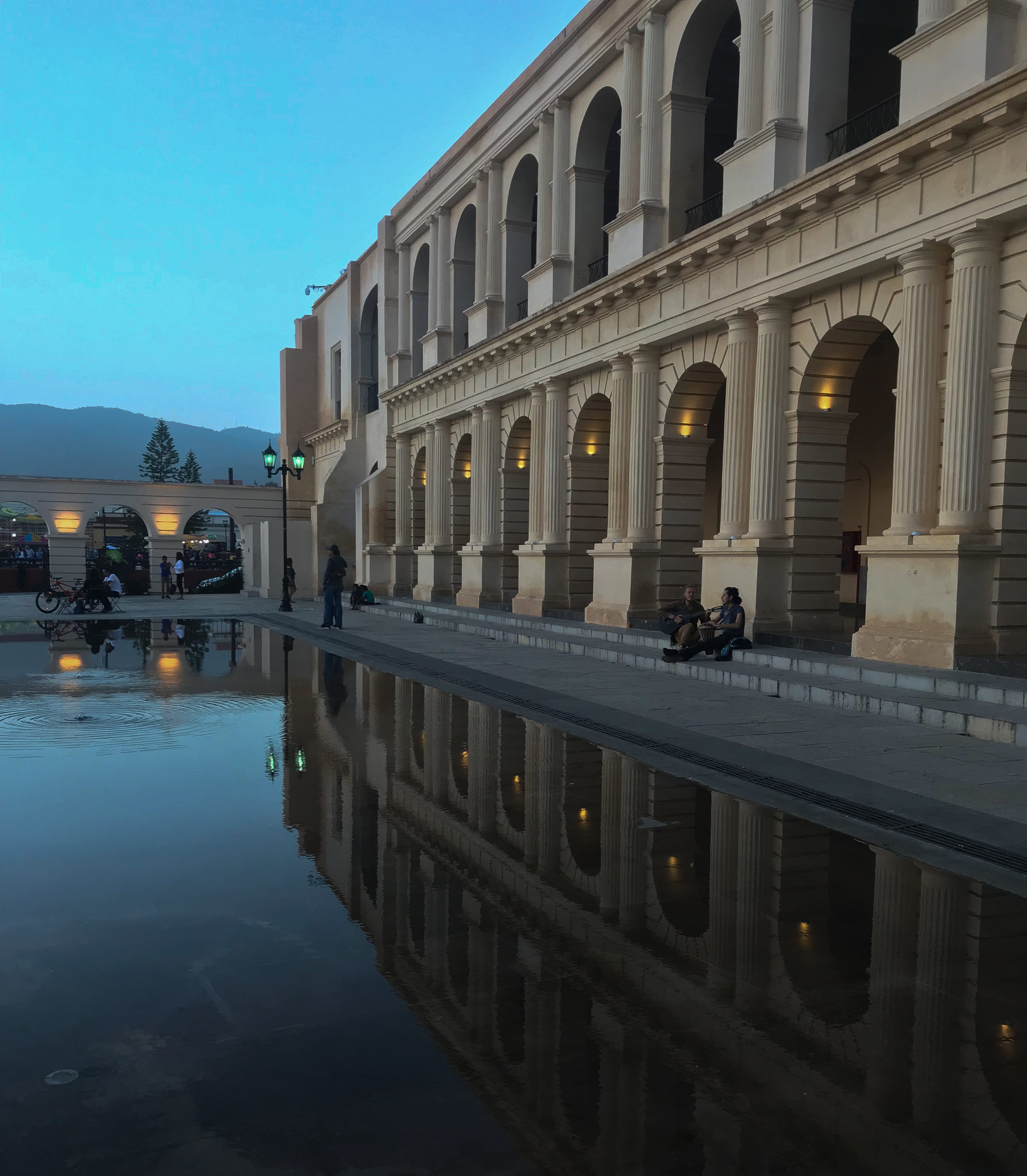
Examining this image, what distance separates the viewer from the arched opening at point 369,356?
116 ft

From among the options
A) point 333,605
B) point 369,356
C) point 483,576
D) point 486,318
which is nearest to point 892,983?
point 333,605

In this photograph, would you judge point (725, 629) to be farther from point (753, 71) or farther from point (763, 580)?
point (753, 71)

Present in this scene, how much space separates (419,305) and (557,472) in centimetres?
1255

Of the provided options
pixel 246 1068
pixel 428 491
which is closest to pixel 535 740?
pixel 246 1068

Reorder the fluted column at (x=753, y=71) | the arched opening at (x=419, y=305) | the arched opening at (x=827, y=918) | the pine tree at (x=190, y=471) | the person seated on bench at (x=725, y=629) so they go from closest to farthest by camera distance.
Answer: the arched opening at (x=827, y=918)
the person seated on bench at (x=725, y=629)
the fluted column at (x=753, y=71)
the arched opening at (x=419, y=305)
the pine tree at (x=190, y=471)

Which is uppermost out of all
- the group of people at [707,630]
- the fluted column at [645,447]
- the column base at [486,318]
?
the column base at [486,318]

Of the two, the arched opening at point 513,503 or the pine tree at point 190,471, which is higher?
the pine tree at point 190,471

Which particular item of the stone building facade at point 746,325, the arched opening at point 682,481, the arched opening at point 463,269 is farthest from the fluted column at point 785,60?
the arched opening at point 463,269

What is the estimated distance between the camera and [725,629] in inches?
520

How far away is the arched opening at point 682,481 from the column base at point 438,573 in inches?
395

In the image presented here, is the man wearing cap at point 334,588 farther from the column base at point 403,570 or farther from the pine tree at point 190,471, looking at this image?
the pine tree at point 190,471

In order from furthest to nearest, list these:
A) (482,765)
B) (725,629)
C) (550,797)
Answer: (725,629) → (482,765) → (550,797)

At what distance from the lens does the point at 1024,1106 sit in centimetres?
276

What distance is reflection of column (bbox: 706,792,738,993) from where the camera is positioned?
3686 millimetres
